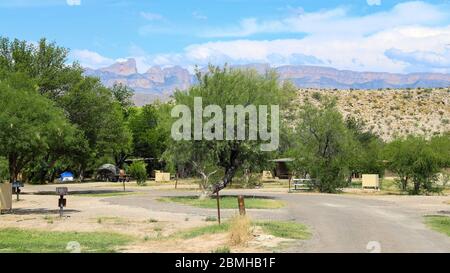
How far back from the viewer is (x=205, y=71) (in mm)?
41094

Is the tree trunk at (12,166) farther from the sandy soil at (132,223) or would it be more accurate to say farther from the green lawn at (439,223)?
the green lawn at (439,223)

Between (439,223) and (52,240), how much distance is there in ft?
47.6

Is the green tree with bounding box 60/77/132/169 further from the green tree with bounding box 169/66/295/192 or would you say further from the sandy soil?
the sandy soil

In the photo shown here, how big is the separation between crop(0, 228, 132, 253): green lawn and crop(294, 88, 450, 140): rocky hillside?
86.0m

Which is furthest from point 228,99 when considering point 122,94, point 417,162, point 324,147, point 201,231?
point 122,94

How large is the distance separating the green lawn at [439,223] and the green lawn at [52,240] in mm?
10816

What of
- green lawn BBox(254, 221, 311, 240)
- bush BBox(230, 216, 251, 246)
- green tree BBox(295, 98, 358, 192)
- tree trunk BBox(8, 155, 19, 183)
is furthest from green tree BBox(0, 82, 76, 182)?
green tree BBox(295, 98, 358, 192)

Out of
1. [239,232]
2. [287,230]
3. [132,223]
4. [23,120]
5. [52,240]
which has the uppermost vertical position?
[23,120]

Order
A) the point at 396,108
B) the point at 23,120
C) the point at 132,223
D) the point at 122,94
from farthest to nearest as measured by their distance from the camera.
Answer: the point at 396,108 < the point at 122,94 < the point at 23,120 < the point at 132,223

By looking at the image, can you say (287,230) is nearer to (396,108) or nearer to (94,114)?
(94,114)

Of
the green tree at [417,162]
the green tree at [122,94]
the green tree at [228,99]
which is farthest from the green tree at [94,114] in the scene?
the green tree at [122,94]

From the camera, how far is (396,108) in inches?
4400

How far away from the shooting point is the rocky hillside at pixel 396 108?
4107 inches
